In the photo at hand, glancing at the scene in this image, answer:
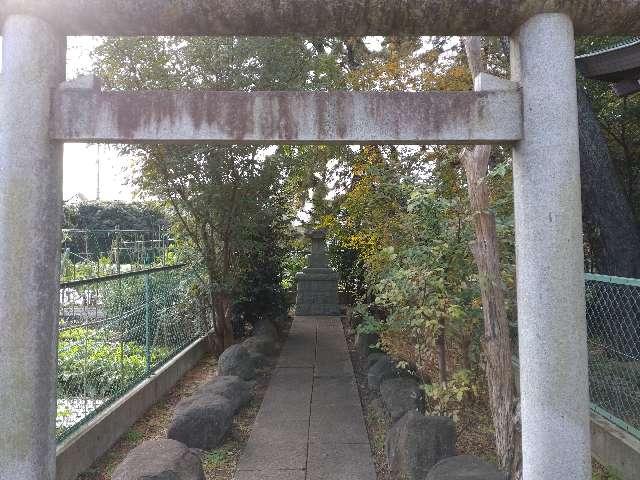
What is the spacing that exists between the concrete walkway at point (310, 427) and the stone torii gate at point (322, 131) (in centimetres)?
182

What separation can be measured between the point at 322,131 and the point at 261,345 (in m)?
5.61

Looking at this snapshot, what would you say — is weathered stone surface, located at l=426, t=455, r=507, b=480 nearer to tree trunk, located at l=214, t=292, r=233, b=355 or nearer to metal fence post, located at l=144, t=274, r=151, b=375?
metal fence post, located at l=144, t=274, r=151, b=375

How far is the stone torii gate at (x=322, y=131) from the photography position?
2529 millimetres

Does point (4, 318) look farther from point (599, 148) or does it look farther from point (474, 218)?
point (599, 148)

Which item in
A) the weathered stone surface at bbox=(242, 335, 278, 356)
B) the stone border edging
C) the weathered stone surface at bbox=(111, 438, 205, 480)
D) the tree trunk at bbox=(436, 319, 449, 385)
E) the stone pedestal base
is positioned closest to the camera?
the weathered stone surface at bbox=(111, 438, 205, 480)

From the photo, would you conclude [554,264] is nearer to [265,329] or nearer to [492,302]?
[492,302]

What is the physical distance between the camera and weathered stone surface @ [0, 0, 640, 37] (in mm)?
2582

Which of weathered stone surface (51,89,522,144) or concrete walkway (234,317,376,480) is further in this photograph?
concrete walkway (234,317,376,480)

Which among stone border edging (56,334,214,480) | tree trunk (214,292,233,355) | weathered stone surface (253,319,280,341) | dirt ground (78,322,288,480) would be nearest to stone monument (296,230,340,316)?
weathered stone surface (253,319,280,341)

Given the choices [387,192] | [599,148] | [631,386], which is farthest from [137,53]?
[631,386]

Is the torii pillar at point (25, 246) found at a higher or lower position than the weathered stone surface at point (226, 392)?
higher

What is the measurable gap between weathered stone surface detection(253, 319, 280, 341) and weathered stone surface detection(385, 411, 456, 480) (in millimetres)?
4626

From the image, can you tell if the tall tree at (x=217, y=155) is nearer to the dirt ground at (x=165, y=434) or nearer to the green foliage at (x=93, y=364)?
the dirt ground at (x=165, y=434)

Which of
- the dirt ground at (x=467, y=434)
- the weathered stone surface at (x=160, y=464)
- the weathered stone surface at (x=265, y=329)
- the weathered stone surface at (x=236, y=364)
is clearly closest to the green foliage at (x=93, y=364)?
the weathered stone surface at (x=236, y=364)
